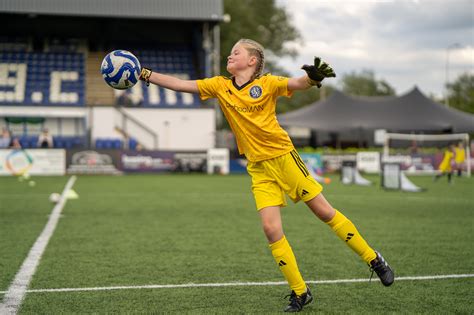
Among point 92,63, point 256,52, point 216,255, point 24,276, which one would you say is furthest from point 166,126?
point 256,52

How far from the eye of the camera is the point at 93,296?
5.41 m

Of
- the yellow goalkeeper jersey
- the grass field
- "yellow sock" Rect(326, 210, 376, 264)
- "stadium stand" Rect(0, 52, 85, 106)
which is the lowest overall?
the grass field

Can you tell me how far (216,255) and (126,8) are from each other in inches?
1157

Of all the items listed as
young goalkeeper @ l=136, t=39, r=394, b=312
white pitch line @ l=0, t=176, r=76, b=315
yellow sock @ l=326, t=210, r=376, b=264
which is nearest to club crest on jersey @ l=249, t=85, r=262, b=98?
young goalkeeper @ l=136, t=39, r=394, b=312

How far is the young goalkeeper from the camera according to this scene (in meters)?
5.05

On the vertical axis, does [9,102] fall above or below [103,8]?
below

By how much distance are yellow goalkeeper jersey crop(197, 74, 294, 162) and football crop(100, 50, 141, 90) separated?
631mm

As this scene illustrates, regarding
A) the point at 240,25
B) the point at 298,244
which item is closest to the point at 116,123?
the point at 240,25

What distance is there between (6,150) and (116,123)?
870 cm

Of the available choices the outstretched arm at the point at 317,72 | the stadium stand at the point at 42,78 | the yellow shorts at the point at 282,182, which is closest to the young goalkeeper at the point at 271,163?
the yellow shorts at the point at 282,182

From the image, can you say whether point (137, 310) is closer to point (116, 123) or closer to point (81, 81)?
point (116, 123)

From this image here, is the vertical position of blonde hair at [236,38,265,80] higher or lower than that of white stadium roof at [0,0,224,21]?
lower

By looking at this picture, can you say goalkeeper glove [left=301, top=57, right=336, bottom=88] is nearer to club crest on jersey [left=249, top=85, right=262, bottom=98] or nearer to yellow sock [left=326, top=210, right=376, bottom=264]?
club crest on jersey [left=249, top=85, right=262, bottom=98]

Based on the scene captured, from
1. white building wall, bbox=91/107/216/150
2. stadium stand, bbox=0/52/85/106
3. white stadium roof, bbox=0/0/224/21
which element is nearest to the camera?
white building wall, bbox=91/107/216/150
